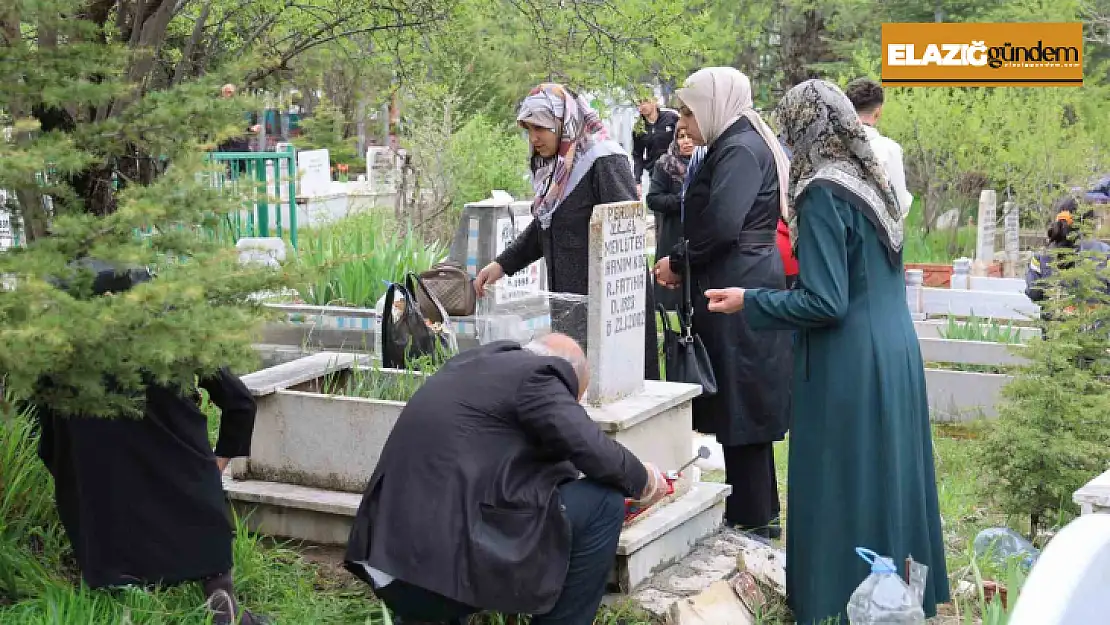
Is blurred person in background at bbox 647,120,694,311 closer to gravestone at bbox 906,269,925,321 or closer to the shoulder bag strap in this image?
the shoulder bag strap

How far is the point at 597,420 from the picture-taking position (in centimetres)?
471

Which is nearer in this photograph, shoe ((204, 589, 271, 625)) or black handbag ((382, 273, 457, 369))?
shoe ((204, 589, 271, 625))

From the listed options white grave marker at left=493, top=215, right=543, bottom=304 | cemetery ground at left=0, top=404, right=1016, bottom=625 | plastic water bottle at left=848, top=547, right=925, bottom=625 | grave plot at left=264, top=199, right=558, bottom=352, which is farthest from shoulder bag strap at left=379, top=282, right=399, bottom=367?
white grave marker at left=493, top=215, right=543, bottom=304

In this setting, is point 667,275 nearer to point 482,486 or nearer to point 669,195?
point 482,486

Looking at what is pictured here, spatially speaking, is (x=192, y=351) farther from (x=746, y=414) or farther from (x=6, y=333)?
(x=746, y=414)

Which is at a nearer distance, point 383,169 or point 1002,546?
point 1002,546

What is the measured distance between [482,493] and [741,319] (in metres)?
1.93

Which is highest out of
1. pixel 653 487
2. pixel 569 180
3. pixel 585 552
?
pixel 569 180

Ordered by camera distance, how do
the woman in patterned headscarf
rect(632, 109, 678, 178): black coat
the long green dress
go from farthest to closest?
rect(632, 109, 678, 178): black coat → the woman in patterned headscarf → the long green dress

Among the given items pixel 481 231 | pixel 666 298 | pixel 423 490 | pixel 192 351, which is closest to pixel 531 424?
pixel 423 490

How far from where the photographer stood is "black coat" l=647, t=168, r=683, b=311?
715 centimetres

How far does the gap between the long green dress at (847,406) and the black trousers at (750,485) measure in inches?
44.3

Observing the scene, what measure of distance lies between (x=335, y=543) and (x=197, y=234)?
155 cm

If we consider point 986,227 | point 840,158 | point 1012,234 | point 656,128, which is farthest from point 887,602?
point 1012,234
